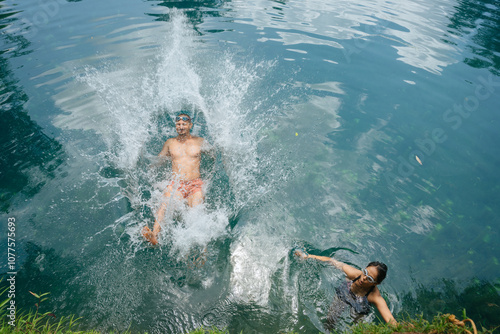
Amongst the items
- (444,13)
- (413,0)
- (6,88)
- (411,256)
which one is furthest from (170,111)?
(413,0)

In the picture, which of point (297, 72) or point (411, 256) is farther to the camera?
point (297, 72)

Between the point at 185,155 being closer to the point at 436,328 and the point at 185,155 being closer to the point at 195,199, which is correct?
→ the point at 195,199

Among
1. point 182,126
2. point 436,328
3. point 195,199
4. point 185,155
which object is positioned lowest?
point 195,199

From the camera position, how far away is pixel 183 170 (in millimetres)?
5559

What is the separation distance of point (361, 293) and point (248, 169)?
3.27m

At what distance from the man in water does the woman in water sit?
2.95m

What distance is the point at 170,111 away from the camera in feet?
24.7

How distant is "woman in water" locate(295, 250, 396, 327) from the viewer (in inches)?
138

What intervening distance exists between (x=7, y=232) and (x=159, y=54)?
7278 mm

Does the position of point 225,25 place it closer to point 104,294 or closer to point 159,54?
point 159,54

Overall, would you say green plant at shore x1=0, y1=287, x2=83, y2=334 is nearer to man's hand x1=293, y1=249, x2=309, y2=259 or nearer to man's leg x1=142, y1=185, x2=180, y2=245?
man's leg x1=142, y1=185, x2=180, y2=245

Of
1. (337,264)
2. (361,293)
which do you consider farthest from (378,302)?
(337,264)

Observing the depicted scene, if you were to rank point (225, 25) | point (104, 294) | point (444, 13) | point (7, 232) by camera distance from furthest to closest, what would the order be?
point (444, 13)
point (225, 25)
point (7, 232)
point (104, 294)

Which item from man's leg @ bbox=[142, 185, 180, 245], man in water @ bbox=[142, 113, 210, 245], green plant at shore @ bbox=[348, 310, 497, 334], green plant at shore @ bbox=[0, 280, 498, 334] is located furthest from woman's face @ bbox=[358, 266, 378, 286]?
man's leg @ bbox=[142, 185, 180, 245]
